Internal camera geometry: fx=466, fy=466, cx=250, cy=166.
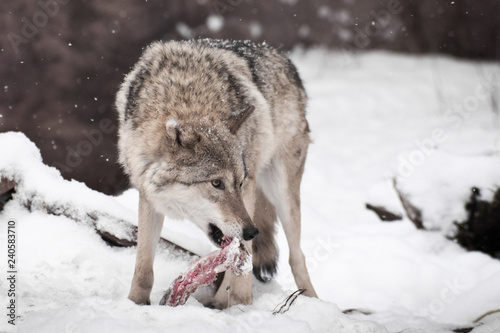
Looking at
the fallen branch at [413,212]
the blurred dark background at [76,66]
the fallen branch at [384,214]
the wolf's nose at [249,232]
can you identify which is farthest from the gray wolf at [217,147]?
the blurred dark background at [76,66]

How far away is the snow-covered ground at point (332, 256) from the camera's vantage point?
2146 mm

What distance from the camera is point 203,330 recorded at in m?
1.94

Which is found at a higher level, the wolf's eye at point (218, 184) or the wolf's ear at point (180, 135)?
the wolf's ear at point (180, 135)

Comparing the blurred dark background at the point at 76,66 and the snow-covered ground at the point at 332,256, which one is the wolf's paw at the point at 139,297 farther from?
the blurred dark background at the point at 76,66

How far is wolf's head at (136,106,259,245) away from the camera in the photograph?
2479 millimetres

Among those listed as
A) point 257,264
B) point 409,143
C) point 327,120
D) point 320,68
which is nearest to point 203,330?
point 257,264

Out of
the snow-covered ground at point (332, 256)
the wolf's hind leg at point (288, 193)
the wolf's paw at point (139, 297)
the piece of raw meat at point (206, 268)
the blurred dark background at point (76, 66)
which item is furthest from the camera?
the blurred dark background at point (76, 66)

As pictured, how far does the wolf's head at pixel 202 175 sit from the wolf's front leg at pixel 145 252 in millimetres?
233

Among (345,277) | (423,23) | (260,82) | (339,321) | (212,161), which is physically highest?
(423,23)

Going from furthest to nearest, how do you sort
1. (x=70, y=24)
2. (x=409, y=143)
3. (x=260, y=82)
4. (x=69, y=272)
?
(x=409, y=143) < (x=70, y=24) < (x=260, y=82) < (x=69, y=272)

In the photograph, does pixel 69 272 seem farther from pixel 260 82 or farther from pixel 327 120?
pixel 327 120

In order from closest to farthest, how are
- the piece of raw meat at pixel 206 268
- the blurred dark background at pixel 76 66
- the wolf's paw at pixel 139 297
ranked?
the piece of raw meat at pixel 206 268 < the wolf's paw at pixel 139 297 < the blurred dark background at pixel 76 66

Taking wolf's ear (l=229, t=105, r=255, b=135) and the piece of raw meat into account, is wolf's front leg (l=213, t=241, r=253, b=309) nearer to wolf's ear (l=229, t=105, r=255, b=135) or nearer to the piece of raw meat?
the piece of raw meat

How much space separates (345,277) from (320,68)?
7.50 meters
